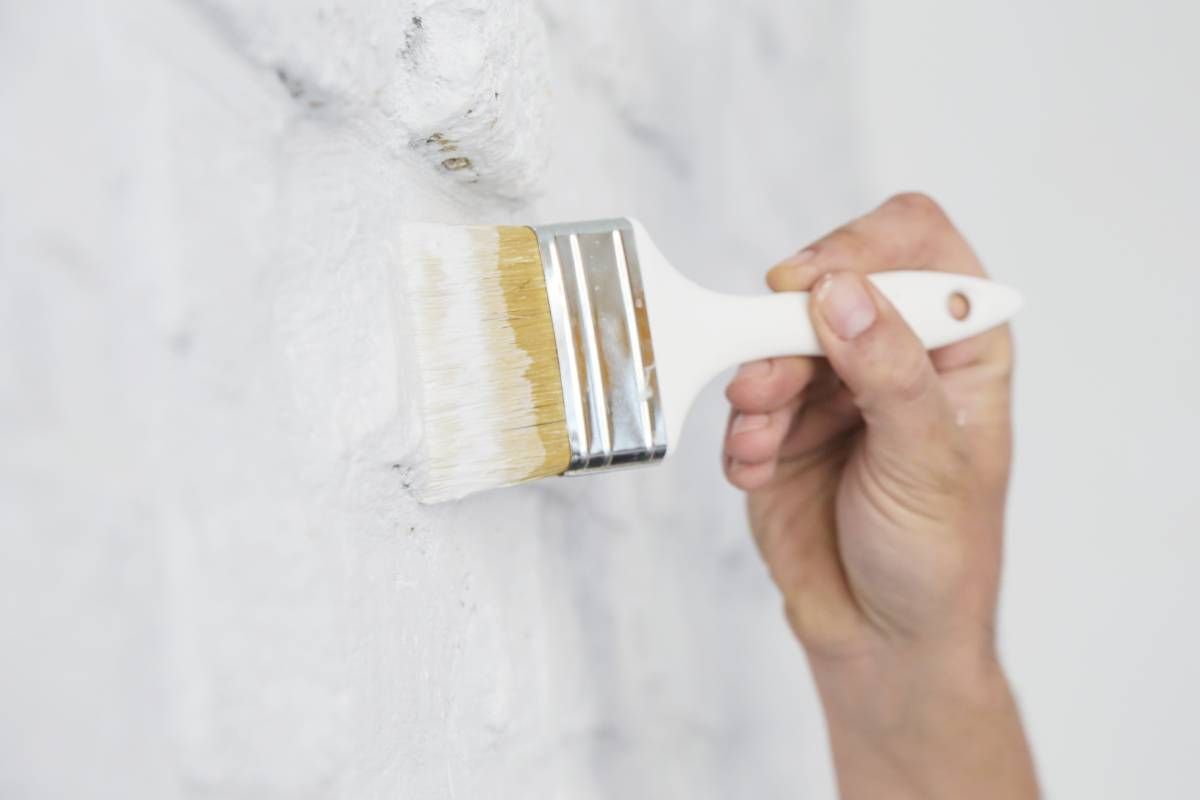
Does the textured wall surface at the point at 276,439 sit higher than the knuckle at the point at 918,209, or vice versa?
the knuckle at the point at 918,209

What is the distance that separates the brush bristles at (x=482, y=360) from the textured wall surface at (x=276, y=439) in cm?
1

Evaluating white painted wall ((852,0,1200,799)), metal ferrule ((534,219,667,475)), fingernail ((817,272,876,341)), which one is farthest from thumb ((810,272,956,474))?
white painted wall ((852,0,1200,799))

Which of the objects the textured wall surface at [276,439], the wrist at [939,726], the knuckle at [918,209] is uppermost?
the knuckle at [918,209]

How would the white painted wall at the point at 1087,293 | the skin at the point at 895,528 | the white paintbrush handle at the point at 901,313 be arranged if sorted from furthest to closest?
the white painted wall at the point at 1087,293 < the skin at the point at 895,528 < the white paintbrush handle at the point at 901,313

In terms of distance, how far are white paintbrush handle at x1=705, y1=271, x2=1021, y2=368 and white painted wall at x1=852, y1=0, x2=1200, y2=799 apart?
20.6 inches

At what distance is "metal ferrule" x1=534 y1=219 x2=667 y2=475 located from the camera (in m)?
0.53

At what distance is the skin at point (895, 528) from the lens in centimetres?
71

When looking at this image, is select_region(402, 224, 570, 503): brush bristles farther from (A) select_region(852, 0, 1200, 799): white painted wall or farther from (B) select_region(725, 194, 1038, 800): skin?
(A) select_region(852, 0, 1200, 799): white painted wall

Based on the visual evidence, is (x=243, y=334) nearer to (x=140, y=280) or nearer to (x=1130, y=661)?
(x=140, y=280)

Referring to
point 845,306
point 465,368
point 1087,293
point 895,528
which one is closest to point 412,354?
point 465,368

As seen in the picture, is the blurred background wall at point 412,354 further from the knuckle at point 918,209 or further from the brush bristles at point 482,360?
the knuckle at point 918,209

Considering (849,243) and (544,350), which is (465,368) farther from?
(849,243)

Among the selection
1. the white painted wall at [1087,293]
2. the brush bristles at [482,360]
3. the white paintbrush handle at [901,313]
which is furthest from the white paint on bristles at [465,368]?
the white painted wall at [1087,293]

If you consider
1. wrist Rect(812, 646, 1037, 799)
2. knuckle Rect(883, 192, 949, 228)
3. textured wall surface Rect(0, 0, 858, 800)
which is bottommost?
wrist Rect(812, 646, 1037, 799)
